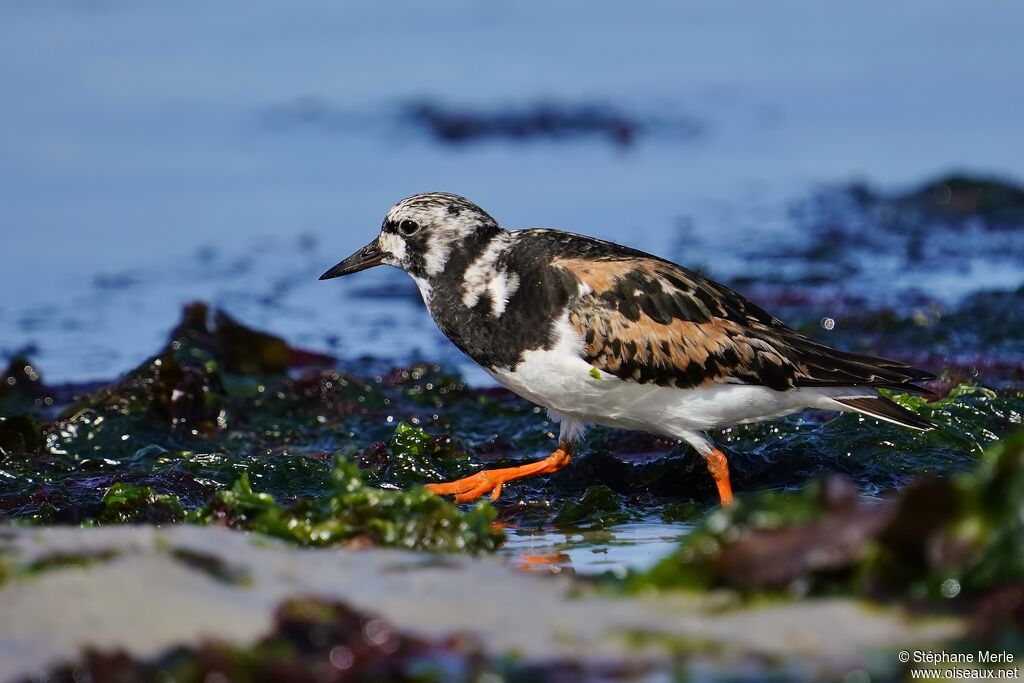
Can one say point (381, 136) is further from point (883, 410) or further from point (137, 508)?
point (137, 508)

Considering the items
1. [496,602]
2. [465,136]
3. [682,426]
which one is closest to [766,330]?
[682,426]

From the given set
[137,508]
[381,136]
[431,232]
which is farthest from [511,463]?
[381,136]

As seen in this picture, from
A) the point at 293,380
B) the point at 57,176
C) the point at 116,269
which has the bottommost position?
the point at 293,380

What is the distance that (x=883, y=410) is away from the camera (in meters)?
5.67

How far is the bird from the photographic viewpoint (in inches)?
212

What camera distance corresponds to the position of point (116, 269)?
1087 centimetres

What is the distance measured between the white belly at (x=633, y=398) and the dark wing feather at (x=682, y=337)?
0.05 metres

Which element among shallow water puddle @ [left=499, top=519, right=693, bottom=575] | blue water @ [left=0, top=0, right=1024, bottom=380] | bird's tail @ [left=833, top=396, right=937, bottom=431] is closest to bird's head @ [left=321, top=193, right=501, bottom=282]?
shallow water puddle @ [left=499, top=519, right=693, bottom=575]

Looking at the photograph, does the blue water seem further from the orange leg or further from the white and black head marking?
the orange leg

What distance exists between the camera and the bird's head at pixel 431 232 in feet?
18.9

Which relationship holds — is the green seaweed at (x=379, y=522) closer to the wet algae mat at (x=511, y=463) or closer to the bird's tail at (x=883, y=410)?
the wet algae mat at (x=511, y=463)

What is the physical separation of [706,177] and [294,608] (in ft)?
38.4

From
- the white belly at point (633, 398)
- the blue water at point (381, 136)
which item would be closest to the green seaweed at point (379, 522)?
the white belly at point (633, 398)

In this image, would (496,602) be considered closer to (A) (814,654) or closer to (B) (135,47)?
(A) (814,654)
